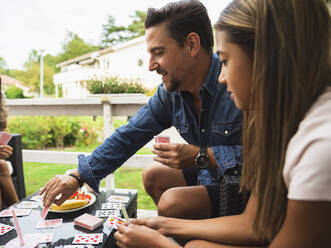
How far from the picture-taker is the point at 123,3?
28.9 m

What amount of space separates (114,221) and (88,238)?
149 mm

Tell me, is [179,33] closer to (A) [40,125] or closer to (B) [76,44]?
(A) [40,125]

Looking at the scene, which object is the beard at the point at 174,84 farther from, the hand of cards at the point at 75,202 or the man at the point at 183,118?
the hand of cards at the point at 75,202

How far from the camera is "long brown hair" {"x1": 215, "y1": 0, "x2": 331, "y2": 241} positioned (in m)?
0.62

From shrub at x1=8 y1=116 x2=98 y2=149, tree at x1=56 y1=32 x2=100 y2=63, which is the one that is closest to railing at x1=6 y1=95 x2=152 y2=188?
shrub at x1=8 y1=116 x2=98 y2=149

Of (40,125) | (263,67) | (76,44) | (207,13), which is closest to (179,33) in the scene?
(207,13)

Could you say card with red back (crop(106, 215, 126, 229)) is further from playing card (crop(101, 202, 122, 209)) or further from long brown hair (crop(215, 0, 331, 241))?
long brown hair (crop(215, 0, 331, 241))

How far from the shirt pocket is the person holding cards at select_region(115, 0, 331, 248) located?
2.00 feet

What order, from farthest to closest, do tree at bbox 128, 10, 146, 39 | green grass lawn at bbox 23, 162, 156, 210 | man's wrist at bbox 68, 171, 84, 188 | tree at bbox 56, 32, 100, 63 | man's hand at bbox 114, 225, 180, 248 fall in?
1. tree at bbox 56, 32, 100, 63
2. tree at bbox 128, 10, 146, 39
3. green grass lawn at bbox 23, 162, 156, 210
4. man's wrist at bbox 68, 171, 84, 188
5. man's hand at bbox 114, 225, 180, 248

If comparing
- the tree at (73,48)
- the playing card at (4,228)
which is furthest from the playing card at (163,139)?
the tree at (73,48)

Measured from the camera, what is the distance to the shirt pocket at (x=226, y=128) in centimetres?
139

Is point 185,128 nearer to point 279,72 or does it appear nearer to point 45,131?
point 279,72

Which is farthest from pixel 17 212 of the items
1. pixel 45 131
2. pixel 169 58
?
pixel 45 131

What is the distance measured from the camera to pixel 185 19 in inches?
57.4
